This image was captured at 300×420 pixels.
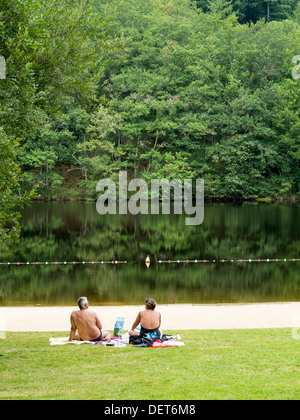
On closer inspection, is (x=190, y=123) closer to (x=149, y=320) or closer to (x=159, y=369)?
(x=149, y=320)

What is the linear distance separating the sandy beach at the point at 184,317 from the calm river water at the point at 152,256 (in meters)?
2.27

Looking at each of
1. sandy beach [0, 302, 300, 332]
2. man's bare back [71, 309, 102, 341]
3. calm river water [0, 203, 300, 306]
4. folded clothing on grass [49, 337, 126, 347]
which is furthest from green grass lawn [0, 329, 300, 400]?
calm river water [0, 203, 300, 306]

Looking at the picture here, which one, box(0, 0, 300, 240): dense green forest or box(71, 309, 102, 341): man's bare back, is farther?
box(0, 0, 300, 240): dense green forest

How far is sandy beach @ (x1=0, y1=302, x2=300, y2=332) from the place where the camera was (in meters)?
11.5

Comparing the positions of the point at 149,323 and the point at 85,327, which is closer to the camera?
the point at 149,323

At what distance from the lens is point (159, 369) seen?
7.36 meters

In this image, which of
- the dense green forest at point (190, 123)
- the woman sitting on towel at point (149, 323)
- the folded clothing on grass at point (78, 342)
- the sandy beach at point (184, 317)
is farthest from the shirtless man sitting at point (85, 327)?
the dense green forest at point (190, 123)

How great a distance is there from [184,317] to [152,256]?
13.2 metres

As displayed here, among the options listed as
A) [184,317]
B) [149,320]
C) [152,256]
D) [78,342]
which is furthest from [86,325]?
[152,256]

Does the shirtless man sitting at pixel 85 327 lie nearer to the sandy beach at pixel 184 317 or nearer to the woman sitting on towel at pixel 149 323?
the woman sitting on towel at pixel 149 323

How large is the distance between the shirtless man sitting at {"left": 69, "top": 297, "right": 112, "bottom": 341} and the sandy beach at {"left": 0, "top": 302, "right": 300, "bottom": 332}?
1.71 m

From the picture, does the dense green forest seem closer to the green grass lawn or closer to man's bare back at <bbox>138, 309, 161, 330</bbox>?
man's bare back at <bbox>138, 309, 161, 330</bbox>

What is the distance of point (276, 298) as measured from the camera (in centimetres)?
1689

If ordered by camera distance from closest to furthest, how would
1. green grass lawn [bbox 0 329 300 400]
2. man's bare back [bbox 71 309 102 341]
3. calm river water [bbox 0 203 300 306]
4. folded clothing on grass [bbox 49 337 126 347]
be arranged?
green grass lawn [bbox 0 329 300 400] < folded clothing on grass [bbox 49 337 126 347] < man's bare back [bbox 71 309 102 341] < calm river water [bbox 0 203 300 306]
